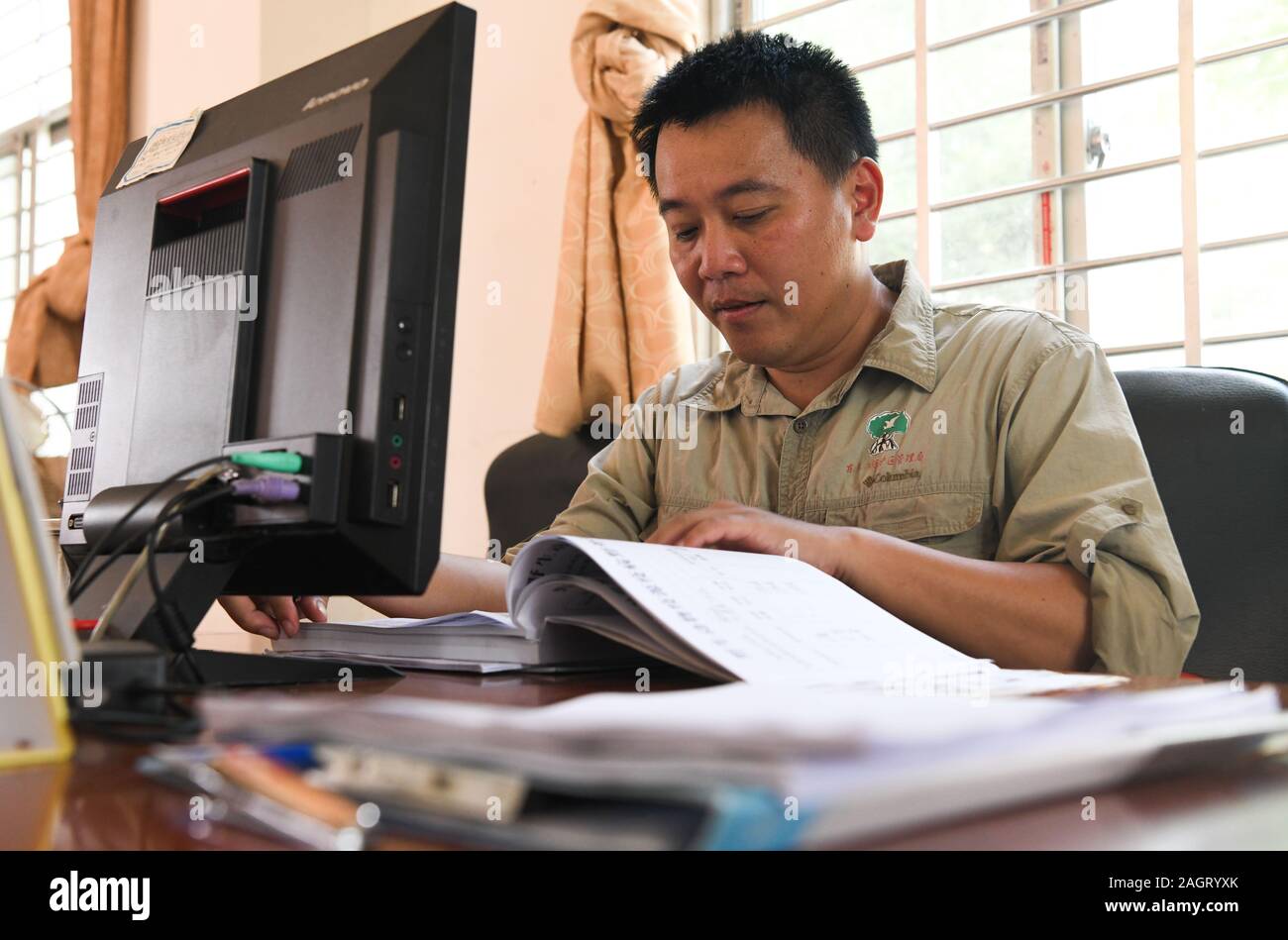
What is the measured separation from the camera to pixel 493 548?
2.03 m

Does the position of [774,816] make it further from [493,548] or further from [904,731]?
[493,548]

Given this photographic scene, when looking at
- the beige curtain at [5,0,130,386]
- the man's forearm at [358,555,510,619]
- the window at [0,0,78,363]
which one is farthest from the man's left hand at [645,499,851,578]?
the window at [0,0,78,363]

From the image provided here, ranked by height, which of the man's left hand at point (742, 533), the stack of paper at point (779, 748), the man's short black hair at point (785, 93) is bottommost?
the stack of paper at point (779, 748)

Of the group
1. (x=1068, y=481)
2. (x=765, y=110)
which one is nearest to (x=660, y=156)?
(x=765, y=110)

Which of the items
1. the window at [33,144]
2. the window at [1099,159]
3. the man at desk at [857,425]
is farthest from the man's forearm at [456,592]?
the window at [33,144]

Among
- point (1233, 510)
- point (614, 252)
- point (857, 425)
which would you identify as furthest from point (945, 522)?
point (614, 252)

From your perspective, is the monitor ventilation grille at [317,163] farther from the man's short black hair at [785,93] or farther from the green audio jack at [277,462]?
the man's short black hair at [785,93]

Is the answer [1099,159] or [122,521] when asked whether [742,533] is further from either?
[1099,159]

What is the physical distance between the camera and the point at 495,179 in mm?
2926

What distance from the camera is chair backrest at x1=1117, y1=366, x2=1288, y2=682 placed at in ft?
3.80

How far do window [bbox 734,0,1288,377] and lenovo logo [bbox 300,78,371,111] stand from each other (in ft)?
5.27

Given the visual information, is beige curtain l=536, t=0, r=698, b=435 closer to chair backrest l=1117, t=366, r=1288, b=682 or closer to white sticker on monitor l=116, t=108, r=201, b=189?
chair backrest l=1117, t=366, r=1288, b=682

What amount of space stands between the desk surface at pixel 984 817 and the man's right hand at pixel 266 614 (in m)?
0.59

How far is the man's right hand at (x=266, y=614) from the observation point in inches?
42.1
